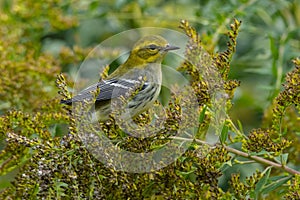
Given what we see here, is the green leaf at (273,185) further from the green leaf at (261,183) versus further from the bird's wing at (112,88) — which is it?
the bird's wing at (112,88)

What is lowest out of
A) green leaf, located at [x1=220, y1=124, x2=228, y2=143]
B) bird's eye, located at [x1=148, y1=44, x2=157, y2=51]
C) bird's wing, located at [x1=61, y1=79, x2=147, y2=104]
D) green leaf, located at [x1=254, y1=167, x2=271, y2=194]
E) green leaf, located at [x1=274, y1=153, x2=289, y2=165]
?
green leaf, located at [x1=254, y1=167, x2=271, y2=194]

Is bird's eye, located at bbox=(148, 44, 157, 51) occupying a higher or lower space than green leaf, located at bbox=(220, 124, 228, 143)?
higher

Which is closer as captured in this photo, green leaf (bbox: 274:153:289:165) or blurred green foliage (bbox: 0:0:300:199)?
blurred green foliage (bbox: 0:0:300:199)

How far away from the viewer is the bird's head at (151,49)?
3229 millimetres

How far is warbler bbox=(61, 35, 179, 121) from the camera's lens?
293 centimetres

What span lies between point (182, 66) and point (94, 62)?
1.75 meters

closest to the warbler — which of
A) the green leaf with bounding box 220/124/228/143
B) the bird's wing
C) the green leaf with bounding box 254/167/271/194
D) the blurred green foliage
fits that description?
the bird's wing

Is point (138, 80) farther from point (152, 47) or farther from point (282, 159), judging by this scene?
point (282, 159)

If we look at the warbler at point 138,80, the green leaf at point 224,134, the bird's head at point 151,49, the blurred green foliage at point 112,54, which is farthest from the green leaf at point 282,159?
the bird's head at point 151,49

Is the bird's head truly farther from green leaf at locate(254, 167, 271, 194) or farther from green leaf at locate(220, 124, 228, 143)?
green leaf at locate(254, 167, 271, 194)

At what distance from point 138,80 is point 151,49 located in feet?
0.80

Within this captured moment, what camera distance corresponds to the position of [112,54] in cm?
419

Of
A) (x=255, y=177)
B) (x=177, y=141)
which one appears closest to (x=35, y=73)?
(x=177, y=141)

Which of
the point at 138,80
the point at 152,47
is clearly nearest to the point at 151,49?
the point at 152,47
